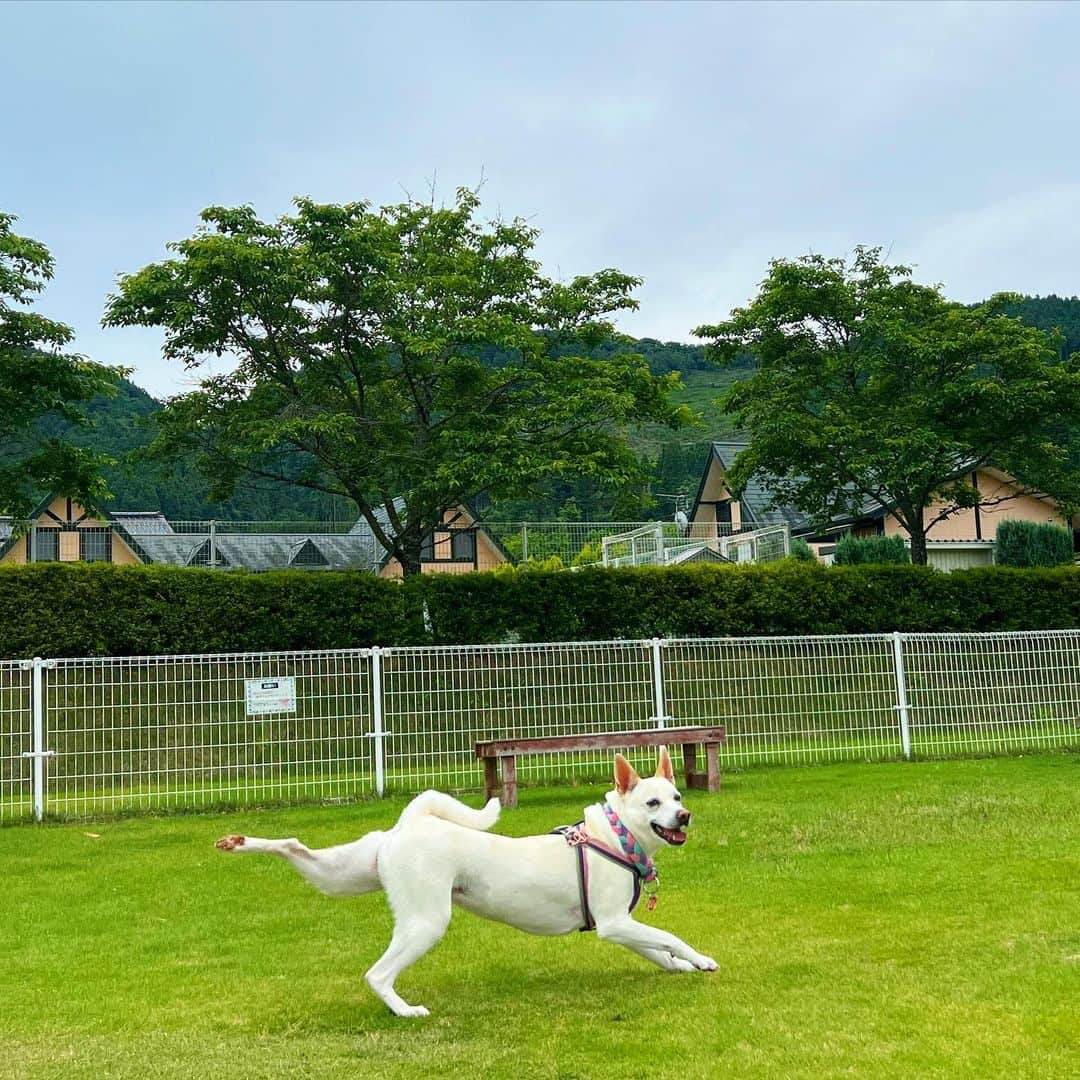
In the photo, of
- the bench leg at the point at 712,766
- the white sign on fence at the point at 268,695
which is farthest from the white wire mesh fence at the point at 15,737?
the bench leg at the point at 712,766

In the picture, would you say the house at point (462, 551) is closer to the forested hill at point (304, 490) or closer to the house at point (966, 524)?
the forested hill at point (304, 490)

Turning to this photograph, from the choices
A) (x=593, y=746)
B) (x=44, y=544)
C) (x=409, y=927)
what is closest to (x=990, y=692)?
(x=593, y=746)

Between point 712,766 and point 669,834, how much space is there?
6034 millimetres

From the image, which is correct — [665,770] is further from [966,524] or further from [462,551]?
[462,551]

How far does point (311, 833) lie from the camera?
841 cm

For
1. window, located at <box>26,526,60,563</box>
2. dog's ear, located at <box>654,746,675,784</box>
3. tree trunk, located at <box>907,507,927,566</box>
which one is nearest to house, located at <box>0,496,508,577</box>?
window, located at <box>26,526,60,563</box>

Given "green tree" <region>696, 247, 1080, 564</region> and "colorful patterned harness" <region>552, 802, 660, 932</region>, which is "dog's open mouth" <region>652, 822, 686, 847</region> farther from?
"green tree" <region>696, 247, 1080, 564</region>

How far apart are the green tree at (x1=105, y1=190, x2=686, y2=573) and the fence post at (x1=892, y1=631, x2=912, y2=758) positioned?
18.6ft

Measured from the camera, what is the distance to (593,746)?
31.2ft

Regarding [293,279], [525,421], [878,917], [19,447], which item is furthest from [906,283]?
[878,917]

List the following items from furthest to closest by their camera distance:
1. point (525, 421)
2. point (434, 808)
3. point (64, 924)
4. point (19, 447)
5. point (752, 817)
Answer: point (525, 421) < point (19, 447) < point (752, 817) < point (64, 924) < point (434, 808)

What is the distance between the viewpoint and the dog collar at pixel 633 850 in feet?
13.7

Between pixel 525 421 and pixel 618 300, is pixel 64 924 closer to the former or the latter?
pixel 525 421

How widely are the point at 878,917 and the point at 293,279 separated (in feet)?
43.9
